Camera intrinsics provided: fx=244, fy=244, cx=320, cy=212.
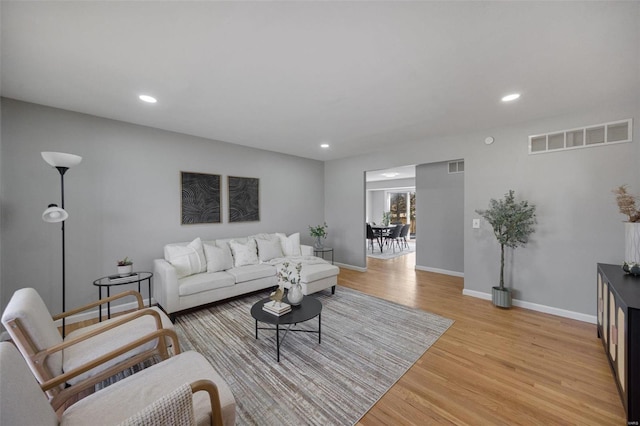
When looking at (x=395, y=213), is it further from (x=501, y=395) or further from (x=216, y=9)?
(x=216, y=9)

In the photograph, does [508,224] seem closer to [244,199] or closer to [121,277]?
[244,199]

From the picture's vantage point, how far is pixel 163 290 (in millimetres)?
3109

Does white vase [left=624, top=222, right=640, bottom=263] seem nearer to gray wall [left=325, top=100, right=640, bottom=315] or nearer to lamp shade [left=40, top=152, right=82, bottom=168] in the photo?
gray wall [left=325, top=100, right=640, bottom=315]

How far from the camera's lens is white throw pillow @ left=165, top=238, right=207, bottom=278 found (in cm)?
338

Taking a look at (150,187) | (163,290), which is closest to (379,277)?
(163,290)

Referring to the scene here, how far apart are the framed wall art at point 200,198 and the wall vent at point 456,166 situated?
188 inches

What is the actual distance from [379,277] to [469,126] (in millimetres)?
3164

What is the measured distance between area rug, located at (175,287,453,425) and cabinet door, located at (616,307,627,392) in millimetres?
1309

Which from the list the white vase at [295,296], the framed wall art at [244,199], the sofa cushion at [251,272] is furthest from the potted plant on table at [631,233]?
the framed wall art at [244,199]

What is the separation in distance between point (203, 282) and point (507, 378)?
3.39m

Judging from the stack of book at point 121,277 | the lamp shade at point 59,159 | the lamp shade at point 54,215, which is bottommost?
the stack of book at point 121,277

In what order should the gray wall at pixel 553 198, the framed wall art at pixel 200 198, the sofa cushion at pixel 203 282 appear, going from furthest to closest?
the framed wall art at pixel 200 198 → the sofa cushion at pixel 203 282 → the gray wall at pixel 553 198

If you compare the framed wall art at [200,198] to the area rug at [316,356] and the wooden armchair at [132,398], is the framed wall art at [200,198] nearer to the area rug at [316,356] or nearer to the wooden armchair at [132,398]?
the area rug at [316,356]

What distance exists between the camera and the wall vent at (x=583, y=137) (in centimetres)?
282
